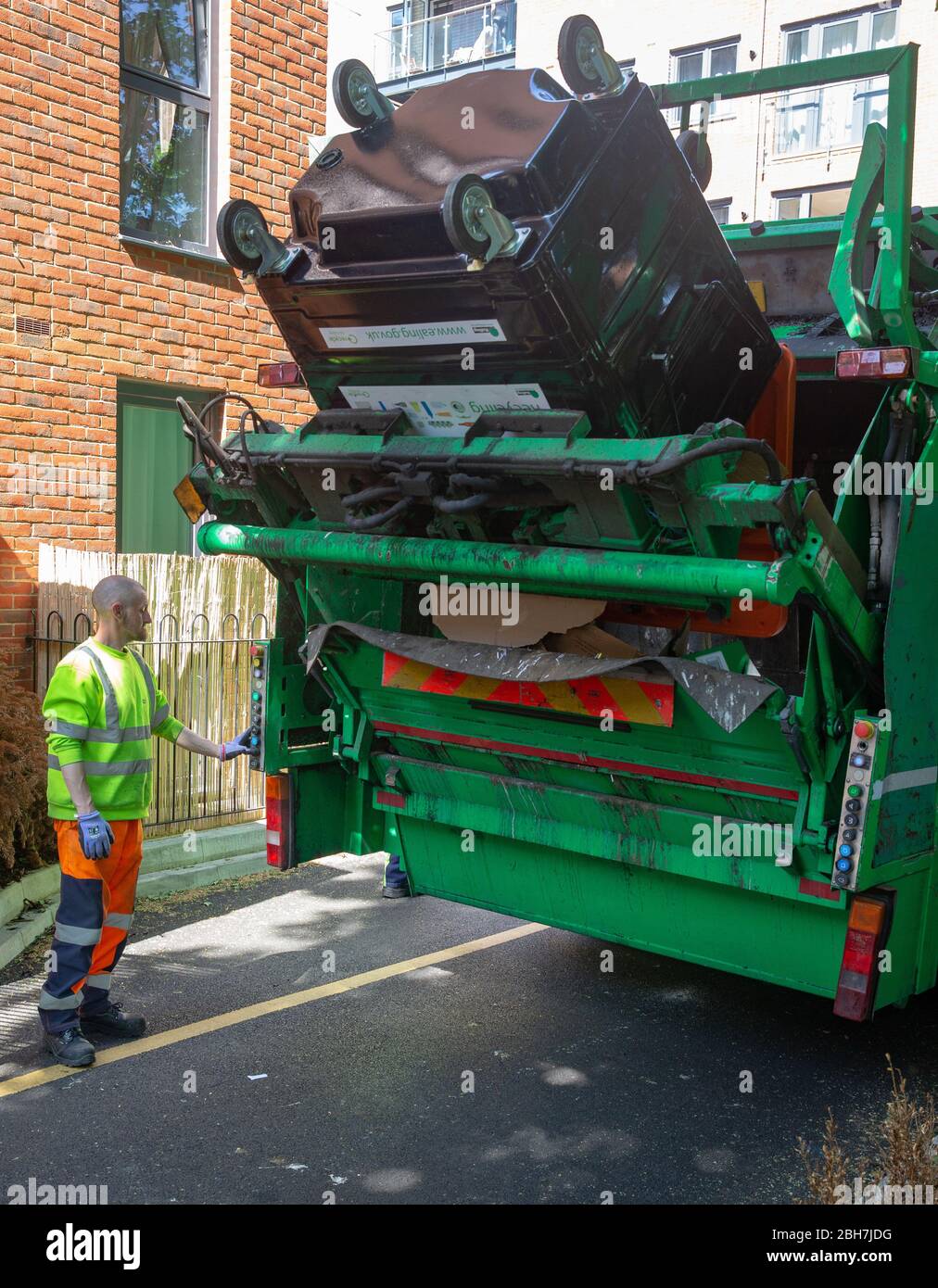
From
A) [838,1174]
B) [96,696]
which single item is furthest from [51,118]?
[838,1174]

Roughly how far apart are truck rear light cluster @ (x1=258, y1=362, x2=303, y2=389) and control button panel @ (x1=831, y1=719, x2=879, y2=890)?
87.6 inches

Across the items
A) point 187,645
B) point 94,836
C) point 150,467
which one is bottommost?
point 94,836

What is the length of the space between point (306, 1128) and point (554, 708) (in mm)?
1508

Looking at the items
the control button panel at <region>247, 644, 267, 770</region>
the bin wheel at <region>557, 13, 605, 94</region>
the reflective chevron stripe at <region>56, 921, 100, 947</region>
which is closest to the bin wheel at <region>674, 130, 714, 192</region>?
the bin wheel at <region>557, 13, 605, 94</region>

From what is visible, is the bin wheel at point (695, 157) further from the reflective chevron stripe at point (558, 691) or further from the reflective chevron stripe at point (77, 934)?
the reflective chevron stripe at point (77, 934)

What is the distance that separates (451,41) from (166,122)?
20.8 metres

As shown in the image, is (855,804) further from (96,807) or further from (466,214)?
(96,807)

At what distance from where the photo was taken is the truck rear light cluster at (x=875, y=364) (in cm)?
355

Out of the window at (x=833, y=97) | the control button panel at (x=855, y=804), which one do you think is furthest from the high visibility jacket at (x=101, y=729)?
the window at (x=833, y=97)

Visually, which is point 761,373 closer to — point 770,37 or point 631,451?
point 631,451

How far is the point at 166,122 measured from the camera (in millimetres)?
8523

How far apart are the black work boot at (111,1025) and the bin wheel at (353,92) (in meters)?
3.14

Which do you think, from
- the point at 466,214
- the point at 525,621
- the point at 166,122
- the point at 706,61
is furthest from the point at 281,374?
the point at 706,61

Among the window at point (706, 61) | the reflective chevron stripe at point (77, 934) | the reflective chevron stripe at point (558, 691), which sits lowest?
the reflective chevron stripe at point (77, 934)
